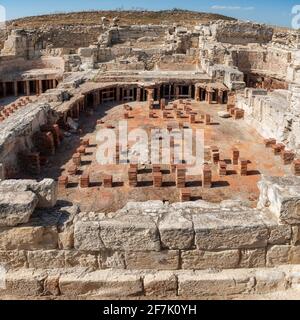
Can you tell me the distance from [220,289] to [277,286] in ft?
2.28

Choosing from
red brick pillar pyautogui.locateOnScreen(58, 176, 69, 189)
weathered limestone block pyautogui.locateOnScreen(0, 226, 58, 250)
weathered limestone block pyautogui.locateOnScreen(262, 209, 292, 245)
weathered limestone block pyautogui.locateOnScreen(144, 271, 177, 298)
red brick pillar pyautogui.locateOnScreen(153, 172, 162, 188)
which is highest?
weathered limestone block pyautogui.locateOnScreen(262, 209, 292, 245)

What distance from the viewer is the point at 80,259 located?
5.15 metres

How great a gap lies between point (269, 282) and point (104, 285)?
6.52 ft

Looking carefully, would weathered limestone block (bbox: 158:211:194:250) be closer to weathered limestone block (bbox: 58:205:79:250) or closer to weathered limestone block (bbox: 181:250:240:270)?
weathered limestone block (bbox: 181:250:240:270)

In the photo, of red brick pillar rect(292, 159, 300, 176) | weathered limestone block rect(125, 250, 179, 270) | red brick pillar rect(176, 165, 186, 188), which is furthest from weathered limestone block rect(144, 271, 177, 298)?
red brick pillar rect(292, 159, 300, 176)

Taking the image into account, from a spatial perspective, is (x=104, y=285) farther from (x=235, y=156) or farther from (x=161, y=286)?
(x=235, y=156)

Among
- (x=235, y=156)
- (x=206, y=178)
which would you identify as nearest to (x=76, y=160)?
(x=206, y=178)

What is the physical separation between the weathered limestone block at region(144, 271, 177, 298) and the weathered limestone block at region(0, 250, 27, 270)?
1.54 meters

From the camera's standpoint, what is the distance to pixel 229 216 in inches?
208

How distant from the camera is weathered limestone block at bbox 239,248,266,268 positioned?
5.13m

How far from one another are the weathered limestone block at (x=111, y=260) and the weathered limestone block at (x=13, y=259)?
96 centimetres

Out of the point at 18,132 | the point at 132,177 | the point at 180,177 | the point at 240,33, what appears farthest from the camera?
the point at 240,33

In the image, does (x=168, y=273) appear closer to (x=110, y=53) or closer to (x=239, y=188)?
(x=239, y=188)

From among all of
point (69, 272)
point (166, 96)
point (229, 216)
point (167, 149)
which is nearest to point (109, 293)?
point (69, 272)
